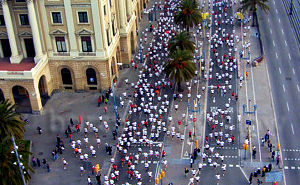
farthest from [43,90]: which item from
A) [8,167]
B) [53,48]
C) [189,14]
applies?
[189,14]

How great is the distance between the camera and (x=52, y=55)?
91.8m

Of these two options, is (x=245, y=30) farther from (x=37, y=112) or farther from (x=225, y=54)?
(x=37, y=112)

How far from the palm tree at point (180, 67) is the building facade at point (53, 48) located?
1018 centimetres

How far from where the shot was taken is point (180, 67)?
8844 cm

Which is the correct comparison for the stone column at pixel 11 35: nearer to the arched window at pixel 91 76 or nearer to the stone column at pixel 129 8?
the arched window at pixel 91 76

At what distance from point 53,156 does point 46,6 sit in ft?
Result: 90.6

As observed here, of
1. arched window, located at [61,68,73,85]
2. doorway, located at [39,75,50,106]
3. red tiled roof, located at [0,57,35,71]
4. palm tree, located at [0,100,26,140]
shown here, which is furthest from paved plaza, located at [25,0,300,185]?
red tiled roof, located at [0,57,35,71]

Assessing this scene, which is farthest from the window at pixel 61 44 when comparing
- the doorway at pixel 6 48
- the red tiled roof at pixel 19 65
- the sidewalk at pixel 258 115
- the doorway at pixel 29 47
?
the sidewalk at pixel 258 115

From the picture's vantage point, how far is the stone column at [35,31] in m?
86.3

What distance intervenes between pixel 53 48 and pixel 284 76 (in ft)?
144

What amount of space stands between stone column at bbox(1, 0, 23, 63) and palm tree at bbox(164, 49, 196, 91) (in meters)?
27.1

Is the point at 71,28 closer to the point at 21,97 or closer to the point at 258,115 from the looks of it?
the point at 21,97

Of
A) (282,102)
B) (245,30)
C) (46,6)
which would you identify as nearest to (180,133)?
(282,102)

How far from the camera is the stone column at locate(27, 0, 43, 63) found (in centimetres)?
8631
